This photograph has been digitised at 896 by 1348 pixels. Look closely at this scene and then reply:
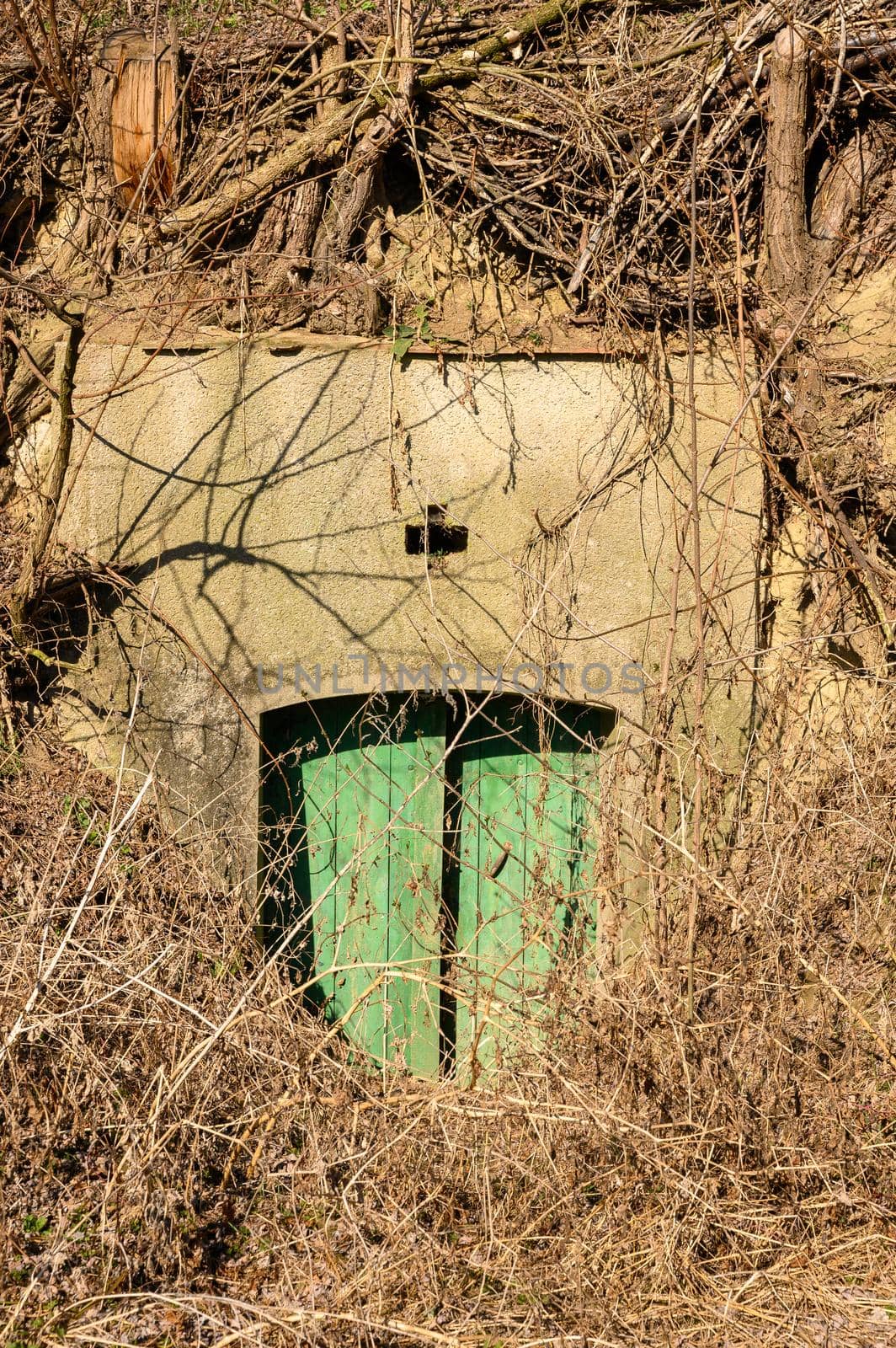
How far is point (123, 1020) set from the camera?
356 cm

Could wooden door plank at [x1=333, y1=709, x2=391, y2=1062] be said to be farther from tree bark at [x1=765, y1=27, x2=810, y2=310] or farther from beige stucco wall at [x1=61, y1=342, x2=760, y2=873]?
tree bark at [x1=765, y1=27, x2=810, y2=310]

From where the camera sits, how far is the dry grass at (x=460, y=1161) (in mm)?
3266

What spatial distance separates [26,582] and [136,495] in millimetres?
581

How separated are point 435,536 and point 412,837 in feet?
4.31

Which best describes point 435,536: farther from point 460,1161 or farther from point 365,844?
point 460,1161

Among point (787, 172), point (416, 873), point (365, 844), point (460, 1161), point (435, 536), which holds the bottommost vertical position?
point (460, 1161)

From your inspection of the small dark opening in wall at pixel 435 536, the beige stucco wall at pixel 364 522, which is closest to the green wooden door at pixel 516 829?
the beige stucco wall at pixel 364 522

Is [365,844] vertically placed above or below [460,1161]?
above

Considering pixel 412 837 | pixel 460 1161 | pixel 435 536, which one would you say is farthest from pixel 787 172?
pixel 460 1161

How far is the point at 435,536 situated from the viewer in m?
4.79

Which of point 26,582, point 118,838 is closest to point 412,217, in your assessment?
point 26,582

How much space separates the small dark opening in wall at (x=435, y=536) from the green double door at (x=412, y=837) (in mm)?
640

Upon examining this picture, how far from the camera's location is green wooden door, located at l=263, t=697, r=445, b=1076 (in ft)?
15.8

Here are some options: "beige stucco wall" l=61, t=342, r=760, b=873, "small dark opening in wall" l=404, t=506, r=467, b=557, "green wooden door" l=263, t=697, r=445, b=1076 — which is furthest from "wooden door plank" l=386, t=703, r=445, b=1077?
"small dark opening in wall" l=404, t=506, r=467, b=557
